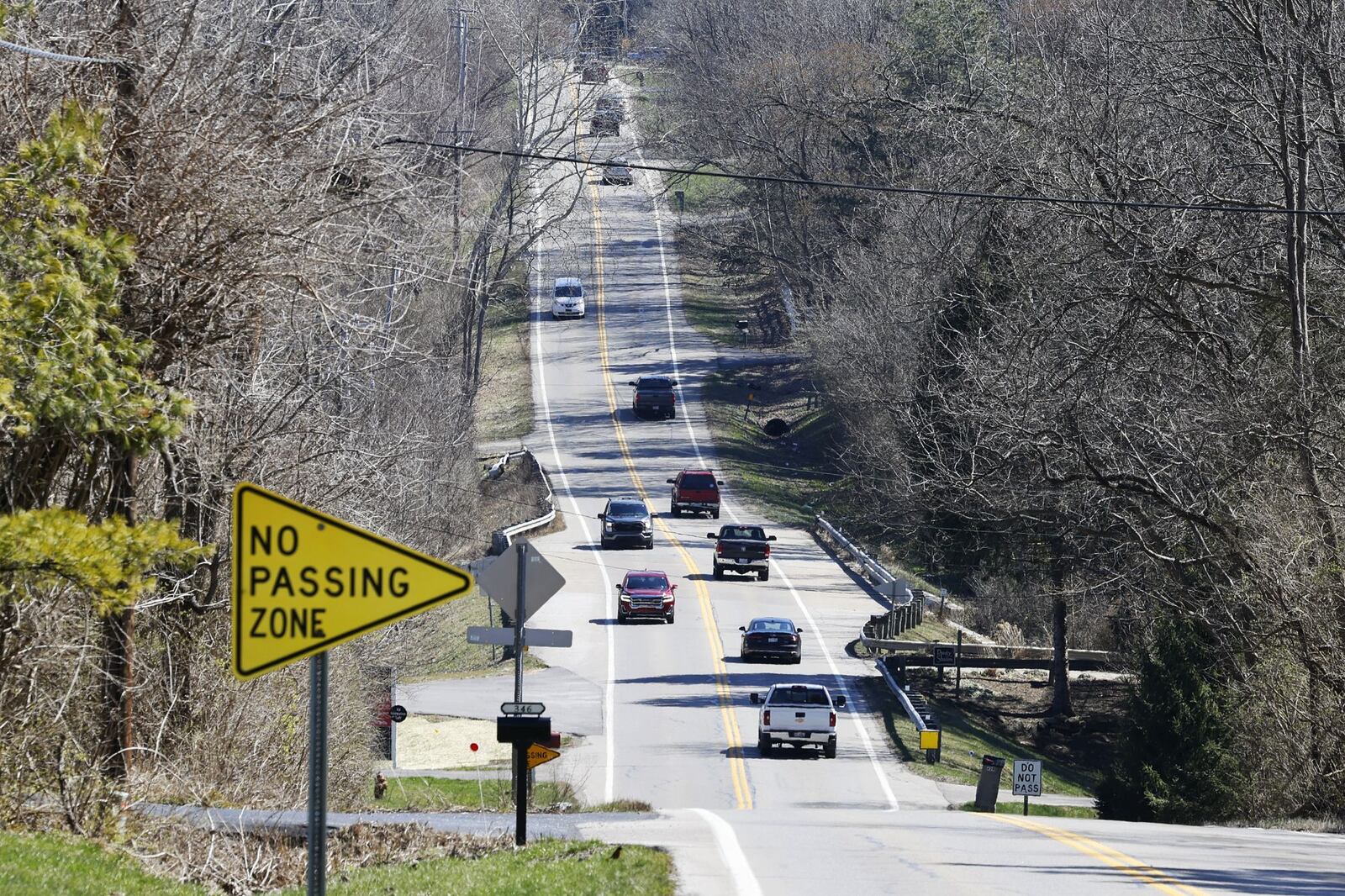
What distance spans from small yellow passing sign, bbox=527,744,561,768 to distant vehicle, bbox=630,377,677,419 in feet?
186

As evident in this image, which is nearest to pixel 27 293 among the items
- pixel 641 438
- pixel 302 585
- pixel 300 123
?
pixel 300 123

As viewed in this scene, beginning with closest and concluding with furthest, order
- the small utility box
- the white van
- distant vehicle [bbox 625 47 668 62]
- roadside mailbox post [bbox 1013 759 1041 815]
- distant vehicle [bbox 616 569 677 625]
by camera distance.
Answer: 1. the small utility box
2. roadside mailbox post [bbox 1013 759 1041 815]
3. distant vehicle [bbox 616 569 677 625]
4. the white van
5. distant vehicle [bbox 625 47 668 62]

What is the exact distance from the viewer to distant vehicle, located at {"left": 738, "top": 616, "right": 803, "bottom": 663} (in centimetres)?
3619

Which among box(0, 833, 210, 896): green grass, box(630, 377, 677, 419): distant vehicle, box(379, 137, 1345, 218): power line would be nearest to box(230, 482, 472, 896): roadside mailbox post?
box(0, 833, 210, 896): green grass

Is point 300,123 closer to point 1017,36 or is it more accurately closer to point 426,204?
point 426,204

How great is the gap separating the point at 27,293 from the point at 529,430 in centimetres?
6016

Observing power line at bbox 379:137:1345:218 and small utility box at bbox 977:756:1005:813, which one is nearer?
power line at bbox 379:137:1345:218

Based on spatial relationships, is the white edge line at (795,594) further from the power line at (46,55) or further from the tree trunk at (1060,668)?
the power line at (46,55)

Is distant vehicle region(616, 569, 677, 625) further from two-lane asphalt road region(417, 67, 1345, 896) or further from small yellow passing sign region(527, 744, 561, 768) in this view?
small yellow passing sign region(527, 744, 561, 768)

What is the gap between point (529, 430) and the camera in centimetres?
7062

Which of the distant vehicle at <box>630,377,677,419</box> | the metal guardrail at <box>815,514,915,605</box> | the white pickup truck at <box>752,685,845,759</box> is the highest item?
the distant vehicle at <box>630,377,677,419</box>

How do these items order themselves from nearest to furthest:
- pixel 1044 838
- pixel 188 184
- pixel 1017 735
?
pixel 188 184, pixel 1044 838, pixel 1017 735

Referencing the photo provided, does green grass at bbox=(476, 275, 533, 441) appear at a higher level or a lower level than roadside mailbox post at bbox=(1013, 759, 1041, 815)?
higher

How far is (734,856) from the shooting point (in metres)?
12.4
